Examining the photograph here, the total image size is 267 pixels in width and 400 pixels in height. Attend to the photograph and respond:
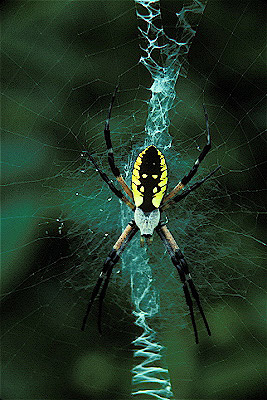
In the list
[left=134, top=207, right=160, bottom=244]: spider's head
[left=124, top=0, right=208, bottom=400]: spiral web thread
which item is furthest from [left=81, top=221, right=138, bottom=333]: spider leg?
[left=124, top=0, right=208, bottom=400]: spiral web thread

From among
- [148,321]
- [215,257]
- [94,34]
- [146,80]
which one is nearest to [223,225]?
[215,257]

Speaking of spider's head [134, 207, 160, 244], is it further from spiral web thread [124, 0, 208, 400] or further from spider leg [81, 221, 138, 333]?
spiral web thread [124, 0, 208, 400]

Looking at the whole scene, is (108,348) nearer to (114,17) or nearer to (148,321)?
(148,321)

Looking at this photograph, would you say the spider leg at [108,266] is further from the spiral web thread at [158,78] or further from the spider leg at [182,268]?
the spiral web thread at [158,78]

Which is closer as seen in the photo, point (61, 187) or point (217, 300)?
point (61, 187)

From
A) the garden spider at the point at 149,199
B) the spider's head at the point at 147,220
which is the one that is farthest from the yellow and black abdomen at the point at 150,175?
the spider's head at the point at 147,220

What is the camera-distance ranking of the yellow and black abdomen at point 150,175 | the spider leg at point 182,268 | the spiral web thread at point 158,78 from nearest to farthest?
the yellow and black abdomen at point 150,175
the spider leg at point 182,268
the spiral web thread at point 158,78

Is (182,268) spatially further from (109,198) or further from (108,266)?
(109,198)
